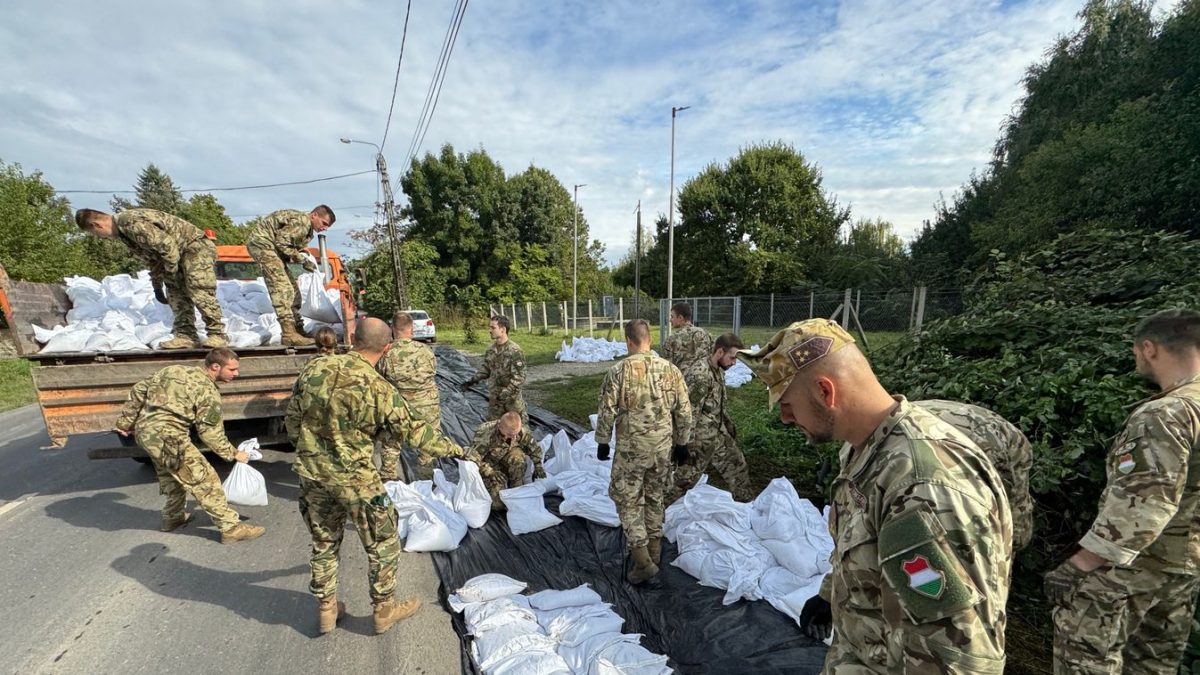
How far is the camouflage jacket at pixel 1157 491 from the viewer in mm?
1686

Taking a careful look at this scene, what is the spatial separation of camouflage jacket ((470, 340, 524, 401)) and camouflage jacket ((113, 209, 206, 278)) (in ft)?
10.6

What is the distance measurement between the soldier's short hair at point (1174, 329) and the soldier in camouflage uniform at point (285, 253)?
6126 millimetres

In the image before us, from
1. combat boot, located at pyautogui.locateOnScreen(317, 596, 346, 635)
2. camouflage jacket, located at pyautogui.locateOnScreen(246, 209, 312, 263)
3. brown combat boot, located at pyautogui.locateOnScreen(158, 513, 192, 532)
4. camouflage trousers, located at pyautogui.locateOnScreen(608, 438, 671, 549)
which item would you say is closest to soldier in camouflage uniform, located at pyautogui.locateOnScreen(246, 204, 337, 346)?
camouflage jacket, located at pyautogui.locateOnScreen(246, 209, 312, 263)

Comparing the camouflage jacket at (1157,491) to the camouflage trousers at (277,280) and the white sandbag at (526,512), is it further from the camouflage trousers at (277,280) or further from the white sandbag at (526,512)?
the camouflage trousers at (277,280)

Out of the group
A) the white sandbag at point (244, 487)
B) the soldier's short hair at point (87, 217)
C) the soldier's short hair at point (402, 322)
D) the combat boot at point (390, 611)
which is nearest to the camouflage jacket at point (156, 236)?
the soldier's short hair at point (87, 217)

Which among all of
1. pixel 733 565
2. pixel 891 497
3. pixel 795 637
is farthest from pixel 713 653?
pixel 891 497

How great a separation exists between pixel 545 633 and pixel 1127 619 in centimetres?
259

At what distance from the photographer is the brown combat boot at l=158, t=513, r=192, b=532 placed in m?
3.99

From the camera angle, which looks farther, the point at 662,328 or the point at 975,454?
the point at 662,328

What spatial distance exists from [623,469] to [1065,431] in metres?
2.68

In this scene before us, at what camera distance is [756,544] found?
3.43 m

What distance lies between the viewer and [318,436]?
2.76 metres

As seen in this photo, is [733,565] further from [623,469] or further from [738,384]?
[738,384]

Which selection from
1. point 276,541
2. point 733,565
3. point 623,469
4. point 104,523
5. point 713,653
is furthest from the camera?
point 104,523
